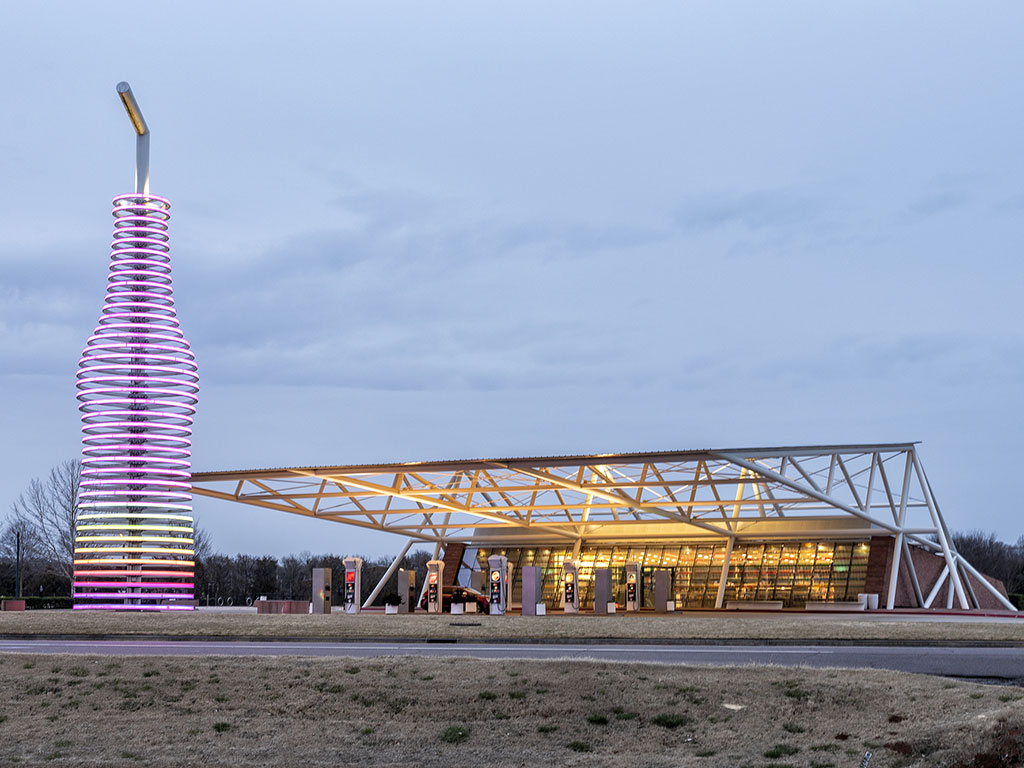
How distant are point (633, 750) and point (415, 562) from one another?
363 feet

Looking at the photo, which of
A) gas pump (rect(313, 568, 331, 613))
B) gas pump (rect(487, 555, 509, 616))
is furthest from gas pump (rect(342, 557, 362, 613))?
gas pump (rect(487, 555, 509, 616))

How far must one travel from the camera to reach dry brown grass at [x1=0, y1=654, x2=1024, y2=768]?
1288 centimetres

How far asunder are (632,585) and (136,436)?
24274 millimetres

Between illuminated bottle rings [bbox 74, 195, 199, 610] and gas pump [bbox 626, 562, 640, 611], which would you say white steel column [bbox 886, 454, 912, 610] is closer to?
gas pump [bbox 626, 562, 640, 611]

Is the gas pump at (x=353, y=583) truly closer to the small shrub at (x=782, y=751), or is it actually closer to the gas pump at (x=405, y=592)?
the gas pump at (x=405, y=592)

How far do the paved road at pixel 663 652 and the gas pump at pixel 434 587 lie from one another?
24.8 meters

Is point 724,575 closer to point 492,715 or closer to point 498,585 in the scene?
point 498,585

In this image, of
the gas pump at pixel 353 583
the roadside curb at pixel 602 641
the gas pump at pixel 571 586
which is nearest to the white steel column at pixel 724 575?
the gas pump at pixel 571 586

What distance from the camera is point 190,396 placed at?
152 ft

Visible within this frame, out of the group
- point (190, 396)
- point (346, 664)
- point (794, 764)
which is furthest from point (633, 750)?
point (190, 396)

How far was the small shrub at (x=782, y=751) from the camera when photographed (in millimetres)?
12602

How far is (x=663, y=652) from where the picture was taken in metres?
22.8

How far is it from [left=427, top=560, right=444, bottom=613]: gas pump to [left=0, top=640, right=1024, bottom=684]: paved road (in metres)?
24.8

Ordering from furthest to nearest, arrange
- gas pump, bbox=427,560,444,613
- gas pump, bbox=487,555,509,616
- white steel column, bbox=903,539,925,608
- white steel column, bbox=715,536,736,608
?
white steel column, bbox=715,536,736,608
white steel column, bbox=903,539,925,608
gas pump, bbox=427,560,444,613
gas pump, bbox=487,555,509,616
